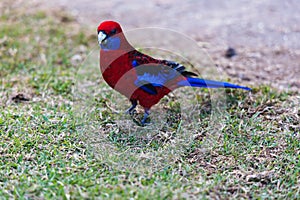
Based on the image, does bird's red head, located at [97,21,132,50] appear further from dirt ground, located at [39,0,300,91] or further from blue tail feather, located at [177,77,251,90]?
dirt ground, located at [39,0,300,91]

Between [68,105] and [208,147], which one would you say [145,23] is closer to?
[68,105]

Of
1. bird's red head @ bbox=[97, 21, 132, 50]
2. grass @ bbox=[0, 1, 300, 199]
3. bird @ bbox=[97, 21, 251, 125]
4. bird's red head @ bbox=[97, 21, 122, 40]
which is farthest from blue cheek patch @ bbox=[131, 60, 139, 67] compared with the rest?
grass @ bbox=[0, 1, 300, 199]

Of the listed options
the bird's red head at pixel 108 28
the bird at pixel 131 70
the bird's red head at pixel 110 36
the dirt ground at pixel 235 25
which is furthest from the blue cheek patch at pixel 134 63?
the dirt ground at pixel 235 25

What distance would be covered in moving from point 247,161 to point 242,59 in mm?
2108

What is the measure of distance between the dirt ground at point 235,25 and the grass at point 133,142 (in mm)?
693

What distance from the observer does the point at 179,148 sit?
3.32m

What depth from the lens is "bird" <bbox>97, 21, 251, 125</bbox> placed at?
3354 millimetres

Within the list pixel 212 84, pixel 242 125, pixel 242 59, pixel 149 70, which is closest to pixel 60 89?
pixel 149 70

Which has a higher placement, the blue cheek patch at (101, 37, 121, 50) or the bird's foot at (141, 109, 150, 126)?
the blue cheek patch at (101, 37, 121, 50)

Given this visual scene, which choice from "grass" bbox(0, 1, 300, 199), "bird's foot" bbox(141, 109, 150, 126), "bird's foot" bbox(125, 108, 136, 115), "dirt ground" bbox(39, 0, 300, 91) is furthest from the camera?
"dirt ground" bbox(39, 0, 300, 91)

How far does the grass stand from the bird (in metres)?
0.29

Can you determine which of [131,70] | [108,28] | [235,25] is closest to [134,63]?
[131,70]

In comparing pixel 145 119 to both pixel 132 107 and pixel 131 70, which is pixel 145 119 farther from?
pixel 131 70

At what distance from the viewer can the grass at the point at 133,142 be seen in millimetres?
2848
